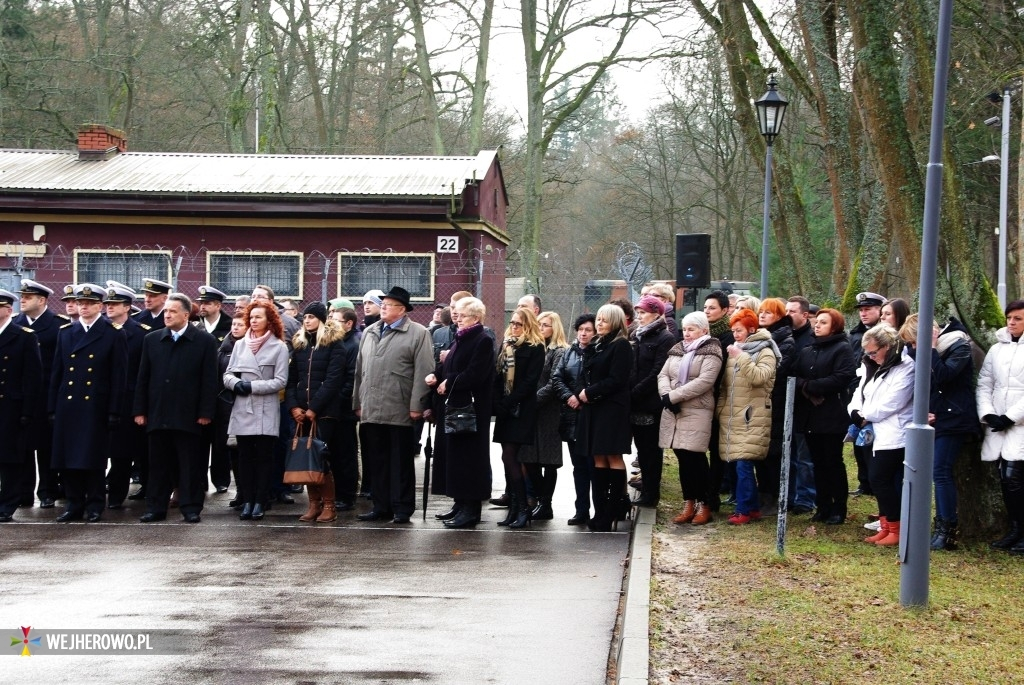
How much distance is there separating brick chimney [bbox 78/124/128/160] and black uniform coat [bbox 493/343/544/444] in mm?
18599

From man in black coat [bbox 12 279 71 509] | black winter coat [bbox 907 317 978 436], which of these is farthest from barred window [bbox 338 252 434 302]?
black winter coat [bbox 907 317 978 436]

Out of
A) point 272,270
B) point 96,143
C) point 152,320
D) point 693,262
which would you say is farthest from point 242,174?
point 152,320

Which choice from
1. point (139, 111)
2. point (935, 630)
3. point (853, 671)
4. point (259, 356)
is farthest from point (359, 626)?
point (139, 111)

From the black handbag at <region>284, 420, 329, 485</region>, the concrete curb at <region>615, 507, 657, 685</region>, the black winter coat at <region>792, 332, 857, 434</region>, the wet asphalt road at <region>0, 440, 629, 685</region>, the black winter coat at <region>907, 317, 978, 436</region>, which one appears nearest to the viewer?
the concrete curb at <region>615, 507, 657, 685</region>

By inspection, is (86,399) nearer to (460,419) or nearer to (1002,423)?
(460,419)

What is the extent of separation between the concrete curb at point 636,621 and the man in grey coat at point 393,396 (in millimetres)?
2377

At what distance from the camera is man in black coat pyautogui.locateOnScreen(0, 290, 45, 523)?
1185 cm

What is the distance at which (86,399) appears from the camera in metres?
11.8

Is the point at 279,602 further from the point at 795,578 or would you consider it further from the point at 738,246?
the point at 738,246

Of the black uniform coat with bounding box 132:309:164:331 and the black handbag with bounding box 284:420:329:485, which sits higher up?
the black uniform coat with bounding box 132:309:164:331

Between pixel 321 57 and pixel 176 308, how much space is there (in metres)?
24.6

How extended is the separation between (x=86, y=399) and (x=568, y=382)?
4.57m

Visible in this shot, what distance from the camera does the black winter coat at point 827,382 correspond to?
10914mm

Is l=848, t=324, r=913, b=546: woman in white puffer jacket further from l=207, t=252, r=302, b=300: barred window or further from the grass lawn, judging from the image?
l=207, t=252, r=302, b=300: barred window
